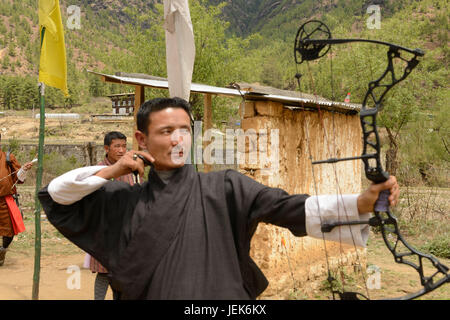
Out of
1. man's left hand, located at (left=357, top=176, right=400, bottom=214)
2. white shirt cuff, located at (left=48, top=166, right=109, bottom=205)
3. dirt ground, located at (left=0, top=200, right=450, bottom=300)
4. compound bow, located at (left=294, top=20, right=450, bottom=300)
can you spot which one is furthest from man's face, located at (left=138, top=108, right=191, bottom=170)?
dirt ground, located at (left=0, top=200, right=450, bottom=300)

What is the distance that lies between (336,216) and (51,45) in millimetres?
4232

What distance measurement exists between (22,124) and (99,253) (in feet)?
144

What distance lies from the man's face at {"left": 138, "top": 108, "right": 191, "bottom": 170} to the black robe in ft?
0.19

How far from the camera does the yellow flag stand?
15.8 ft

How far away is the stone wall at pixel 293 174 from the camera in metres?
5.30

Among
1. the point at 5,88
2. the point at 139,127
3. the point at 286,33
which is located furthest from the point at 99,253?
the point at 286,33

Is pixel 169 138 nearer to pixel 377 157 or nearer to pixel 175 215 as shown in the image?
pixel 175 215

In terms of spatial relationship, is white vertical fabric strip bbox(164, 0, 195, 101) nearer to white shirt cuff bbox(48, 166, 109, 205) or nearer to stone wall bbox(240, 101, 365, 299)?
white shirt cuff bbox(48, 166, 109, 205)

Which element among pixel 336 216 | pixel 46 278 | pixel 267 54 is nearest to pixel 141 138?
pixel 336 216

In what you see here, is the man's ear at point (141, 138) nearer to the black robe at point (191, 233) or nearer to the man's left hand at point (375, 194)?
the black robe at point (191, 233)

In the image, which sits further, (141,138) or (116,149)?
(116,149)

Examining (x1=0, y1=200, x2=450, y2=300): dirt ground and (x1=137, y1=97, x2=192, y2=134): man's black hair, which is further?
(x1=0, y1=200, x2=450, y2=300): dirt ground

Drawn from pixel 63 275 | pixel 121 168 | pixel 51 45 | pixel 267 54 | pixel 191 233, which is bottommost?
pixel 63 275

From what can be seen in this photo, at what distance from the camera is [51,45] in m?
4.91
